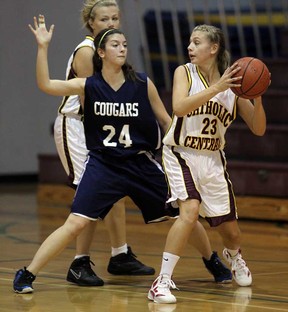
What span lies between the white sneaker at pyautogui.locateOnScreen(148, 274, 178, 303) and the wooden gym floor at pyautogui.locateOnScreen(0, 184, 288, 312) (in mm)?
42

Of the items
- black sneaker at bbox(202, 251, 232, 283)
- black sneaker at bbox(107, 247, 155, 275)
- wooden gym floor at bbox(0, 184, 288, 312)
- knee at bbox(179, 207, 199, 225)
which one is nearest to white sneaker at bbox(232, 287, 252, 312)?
wooden gym floor at bbox(0, 184, 288, 312)

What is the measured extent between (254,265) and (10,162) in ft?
22.8

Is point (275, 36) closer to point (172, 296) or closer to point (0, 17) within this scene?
point (0, 17)

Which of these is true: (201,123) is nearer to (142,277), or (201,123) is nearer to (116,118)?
(116,118)

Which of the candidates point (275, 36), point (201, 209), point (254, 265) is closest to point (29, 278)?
point (201, 209)

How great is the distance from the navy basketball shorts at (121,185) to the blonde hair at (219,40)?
635 millimetres

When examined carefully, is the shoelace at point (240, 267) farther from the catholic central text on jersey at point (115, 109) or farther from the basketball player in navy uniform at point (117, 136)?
the catholic central text on jersey at point (115, 109)

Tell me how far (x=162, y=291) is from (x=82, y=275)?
698 millimetres

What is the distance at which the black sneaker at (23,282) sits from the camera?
17.1ft

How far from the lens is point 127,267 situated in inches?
235

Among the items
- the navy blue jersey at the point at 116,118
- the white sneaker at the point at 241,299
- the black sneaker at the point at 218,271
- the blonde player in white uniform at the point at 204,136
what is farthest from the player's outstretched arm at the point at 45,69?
the white sneaker at the point at 241,299

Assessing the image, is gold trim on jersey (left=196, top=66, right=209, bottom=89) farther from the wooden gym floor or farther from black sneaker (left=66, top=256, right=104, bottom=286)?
black sneaker (left=66, top=256, right=104, bottom=286)

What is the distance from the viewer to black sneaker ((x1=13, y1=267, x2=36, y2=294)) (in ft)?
17.1

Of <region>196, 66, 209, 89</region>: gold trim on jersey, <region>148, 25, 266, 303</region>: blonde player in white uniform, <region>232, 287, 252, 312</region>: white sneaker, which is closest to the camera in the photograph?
<region>232, 287, 252, 312</region>: white sneaker
